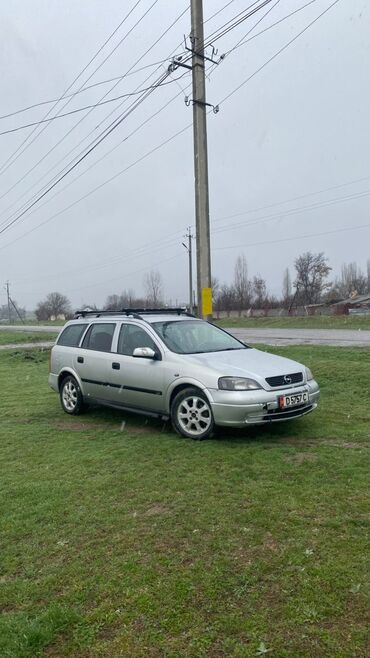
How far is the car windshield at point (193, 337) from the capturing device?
258 inches

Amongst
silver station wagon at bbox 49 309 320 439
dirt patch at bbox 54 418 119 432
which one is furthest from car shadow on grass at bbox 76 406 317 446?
silver station wagon at bbox 49 309 320 439

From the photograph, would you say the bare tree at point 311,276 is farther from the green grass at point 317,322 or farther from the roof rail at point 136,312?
the roof rail at point 136,312

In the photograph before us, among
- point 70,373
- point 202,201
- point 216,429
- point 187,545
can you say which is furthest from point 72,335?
point 187,545

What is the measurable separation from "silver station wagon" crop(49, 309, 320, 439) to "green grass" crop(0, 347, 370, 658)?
38cm

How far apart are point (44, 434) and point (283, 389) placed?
331 centimetres

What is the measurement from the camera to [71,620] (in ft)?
8.54

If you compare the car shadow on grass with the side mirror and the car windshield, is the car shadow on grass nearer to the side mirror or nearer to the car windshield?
the side mirror

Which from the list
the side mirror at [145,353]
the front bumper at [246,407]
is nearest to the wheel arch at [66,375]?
the side mirror at [145,353]

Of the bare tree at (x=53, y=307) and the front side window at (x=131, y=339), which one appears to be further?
the bare tree at (x=53, y=307)

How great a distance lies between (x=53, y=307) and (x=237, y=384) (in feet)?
310

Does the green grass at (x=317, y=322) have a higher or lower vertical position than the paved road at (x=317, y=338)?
higher

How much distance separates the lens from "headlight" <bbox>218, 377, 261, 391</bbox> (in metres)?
5.58

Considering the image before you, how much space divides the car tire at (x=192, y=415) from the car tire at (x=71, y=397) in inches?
84.3

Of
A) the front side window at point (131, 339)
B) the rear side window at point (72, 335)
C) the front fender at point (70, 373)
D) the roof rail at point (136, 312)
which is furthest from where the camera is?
the rear side window at point (72, 335)
